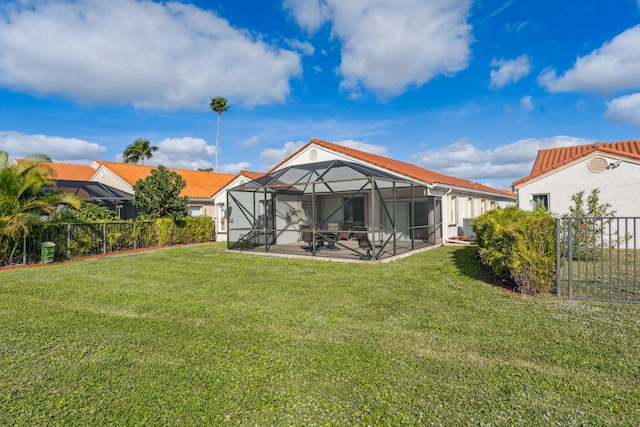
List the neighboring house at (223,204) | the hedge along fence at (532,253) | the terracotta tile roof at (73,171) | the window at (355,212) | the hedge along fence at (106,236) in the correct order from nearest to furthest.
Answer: the hedge along fence at (532,253) → the hedge along fence at (106,236) → the window at (355,212) → the neighboring house at (223,204) → the terracotta tile roof at (73,171)

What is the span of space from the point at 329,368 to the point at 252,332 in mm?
1512

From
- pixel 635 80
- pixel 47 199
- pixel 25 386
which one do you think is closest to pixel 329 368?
pixel 25 386

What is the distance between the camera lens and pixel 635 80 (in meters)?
14.3

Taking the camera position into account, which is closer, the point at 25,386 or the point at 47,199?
the point at 25,386

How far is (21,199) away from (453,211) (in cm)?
1772

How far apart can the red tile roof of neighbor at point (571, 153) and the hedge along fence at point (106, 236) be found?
1574 centimetres

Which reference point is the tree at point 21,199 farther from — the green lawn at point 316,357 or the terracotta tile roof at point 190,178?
the terracotta tile roof at point 190,178

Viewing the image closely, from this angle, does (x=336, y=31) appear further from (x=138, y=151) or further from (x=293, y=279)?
(x=138, y=151)

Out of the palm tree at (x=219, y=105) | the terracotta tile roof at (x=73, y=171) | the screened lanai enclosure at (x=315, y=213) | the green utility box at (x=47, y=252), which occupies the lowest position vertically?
the green utility box at (x=47, y=252)

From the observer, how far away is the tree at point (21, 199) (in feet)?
35.6

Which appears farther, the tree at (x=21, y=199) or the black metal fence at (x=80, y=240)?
the black metal fence at (x=80, y=240)

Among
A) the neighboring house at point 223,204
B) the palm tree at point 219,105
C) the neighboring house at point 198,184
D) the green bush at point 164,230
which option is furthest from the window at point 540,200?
the palm tree at point 219,105

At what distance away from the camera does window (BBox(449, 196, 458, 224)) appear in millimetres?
17150

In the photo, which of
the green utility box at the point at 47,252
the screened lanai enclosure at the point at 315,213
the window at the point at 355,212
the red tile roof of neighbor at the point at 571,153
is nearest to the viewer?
the green utility box at the point at 47,252
